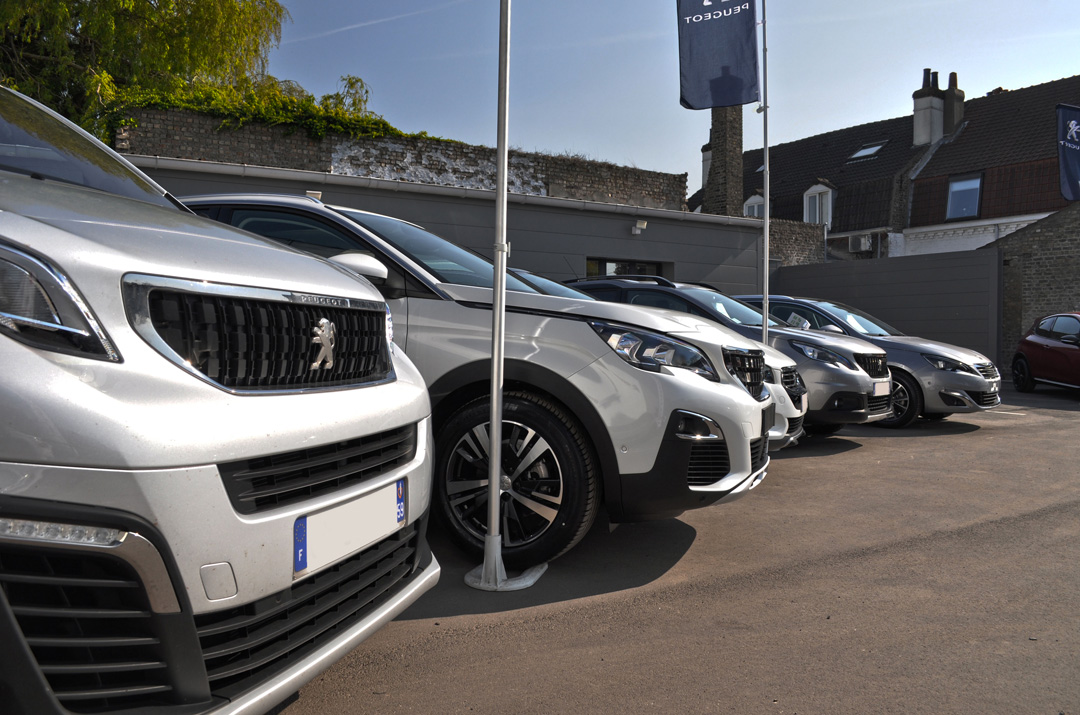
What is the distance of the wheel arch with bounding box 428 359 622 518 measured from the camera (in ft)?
11.1

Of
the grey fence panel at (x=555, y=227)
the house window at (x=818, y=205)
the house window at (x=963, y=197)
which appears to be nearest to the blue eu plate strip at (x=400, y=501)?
the grey fence panel at (x=555, y=227)

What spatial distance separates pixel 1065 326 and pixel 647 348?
12088 millimetres

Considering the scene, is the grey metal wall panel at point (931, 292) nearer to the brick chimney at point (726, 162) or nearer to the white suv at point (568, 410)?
the brick chimney at point (726, 162)

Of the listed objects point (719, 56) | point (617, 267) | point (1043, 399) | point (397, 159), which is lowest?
point (1043, 399)

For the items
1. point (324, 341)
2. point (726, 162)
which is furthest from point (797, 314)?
point (726, 162)

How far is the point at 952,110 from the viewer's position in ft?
98.9

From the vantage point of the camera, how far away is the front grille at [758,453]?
3.63m

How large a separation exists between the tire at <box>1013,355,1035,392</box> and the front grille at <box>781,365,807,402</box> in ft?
31.5

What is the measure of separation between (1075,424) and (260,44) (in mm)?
16442

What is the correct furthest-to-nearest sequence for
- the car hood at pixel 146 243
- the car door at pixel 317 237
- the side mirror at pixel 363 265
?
the car door at pixel 317 237 < the side mirror at pixel 363 265 < the car hood at pixel 146 243

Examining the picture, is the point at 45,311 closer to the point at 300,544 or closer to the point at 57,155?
the point at 300,544

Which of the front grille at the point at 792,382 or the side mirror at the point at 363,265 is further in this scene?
the front grille at the point at 792,382

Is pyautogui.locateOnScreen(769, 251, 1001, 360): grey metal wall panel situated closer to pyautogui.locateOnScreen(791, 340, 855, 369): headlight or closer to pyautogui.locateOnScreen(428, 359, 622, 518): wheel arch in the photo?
pyautogui.locateOnScreen(791, 340, 855, 369): headlight

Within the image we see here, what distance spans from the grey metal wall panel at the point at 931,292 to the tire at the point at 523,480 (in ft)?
48.5
